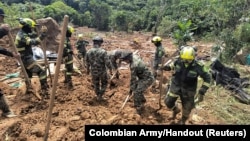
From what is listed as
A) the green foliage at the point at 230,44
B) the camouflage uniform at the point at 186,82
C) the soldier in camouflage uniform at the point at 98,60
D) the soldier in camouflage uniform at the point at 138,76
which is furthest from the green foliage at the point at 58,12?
the camouflage uniform at the point at 186,82

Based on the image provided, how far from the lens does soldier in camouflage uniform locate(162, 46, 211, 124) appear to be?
5.32m

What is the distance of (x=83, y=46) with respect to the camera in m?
11.0

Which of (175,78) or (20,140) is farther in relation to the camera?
(175,78)

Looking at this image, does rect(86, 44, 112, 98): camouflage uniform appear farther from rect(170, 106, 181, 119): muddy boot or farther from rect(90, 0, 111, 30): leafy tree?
rect(90, 0, 111, 30): leafy tree

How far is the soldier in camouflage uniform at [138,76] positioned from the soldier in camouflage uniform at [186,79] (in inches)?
22.0

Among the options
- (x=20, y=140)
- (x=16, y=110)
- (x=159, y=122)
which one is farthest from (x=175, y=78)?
(x=16, y=110)

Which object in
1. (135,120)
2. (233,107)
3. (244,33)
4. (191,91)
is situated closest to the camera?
(191,91)

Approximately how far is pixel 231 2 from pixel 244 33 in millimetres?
1806

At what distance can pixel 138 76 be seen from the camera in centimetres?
643

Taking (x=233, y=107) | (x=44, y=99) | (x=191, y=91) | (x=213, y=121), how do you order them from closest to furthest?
(x=191, y=91), (x=213, y=121), (x=44, y=99), (x=233, y=107)

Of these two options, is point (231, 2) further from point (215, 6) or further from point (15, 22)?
point (15, 22)

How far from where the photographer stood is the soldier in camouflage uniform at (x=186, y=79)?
5.32m

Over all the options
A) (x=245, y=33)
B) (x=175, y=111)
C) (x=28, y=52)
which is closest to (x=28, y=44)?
(x=28, y=52)

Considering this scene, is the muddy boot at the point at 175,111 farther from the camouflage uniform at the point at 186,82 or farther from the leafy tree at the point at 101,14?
the leafy tree at the point at 101,14
